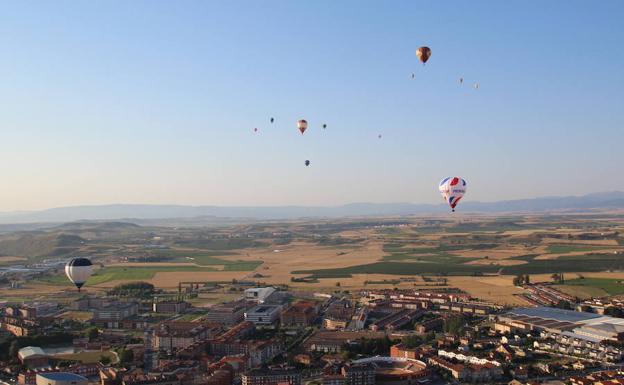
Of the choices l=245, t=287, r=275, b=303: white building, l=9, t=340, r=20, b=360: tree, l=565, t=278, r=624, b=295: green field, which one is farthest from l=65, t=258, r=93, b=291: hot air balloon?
l=565, t=278, r=624, b=295: green field

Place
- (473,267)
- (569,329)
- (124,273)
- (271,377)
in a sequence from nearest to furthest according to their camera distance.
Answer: (271,377) < (569,329) < (473,267) < (124,273)

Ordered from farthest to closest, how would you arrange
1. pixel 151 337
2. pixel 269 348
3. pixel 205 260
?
1. pixel 205 260
2. pixel 151 337
3. pixel 269 348

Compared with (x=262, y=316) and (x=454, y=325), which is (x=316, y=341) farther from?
(x=262, y=316)

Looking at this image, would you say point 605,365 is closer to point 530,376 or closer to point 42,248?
point 530,376

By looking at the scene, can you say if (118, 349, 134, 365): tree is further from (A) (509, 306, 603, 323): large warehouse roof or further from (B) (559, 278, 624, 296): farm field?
(B) (559, 278, 624, 296): farm field

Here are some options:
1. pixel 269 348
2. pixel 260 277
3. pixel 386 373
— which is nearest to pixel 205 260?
pixel 260 277

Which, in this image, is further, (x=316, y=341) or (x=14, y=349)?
(x=14, y=349)

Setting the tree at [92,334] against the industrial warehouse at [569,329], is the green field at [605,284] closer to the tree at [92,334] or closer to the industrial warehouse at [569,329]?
the industrial warehouse at [569,329]

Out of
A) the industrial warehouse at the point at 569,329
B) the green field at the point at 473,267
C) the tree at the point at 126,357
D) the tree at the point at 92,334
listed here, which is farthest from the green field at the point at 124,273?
the industrial warehouse at the point at 569,329

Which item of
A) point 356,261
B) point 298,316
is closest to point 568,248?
A: point 356,261
